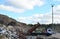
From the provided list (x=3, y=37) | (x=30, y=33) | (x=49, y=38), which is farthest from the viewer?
A: (x=30, y=33)

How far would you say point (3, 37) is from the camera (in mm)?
25562

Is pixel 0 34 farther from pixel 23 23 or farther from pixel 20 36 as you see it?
pixel 23 23

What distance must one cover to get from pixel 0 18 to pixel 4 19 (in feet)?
2.70

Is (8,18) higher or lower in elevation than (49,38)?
higher

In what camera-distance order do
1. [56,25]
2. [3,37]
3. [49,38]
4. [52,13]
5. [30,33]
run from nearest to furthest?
1. [3,37]
2. [49,38]
3. [30,33]
4. [52,13]
5. [56,25]

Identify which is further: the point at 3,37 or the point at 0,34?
the point at 0,34

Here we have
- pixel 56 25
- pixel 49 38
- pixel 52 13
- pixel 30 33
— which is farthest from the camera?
pixel 56 25

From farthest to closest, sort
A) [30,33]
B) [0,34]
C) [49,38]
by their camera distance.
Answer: [30,33] → [49,38] → [0,34]

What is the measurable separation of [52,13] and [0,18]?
44.1 ft

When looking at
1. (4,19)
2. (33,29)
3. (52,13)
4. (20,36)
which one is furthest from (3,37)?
(52,13)

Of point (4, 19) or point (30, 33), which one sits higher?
point (4, 19)

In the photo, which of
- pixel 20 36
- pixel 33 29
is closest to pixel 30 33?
pixel 33 29

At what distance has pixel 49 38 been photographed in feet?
99.2

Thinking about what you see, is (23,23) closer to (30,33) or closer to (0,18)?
(0,18)
